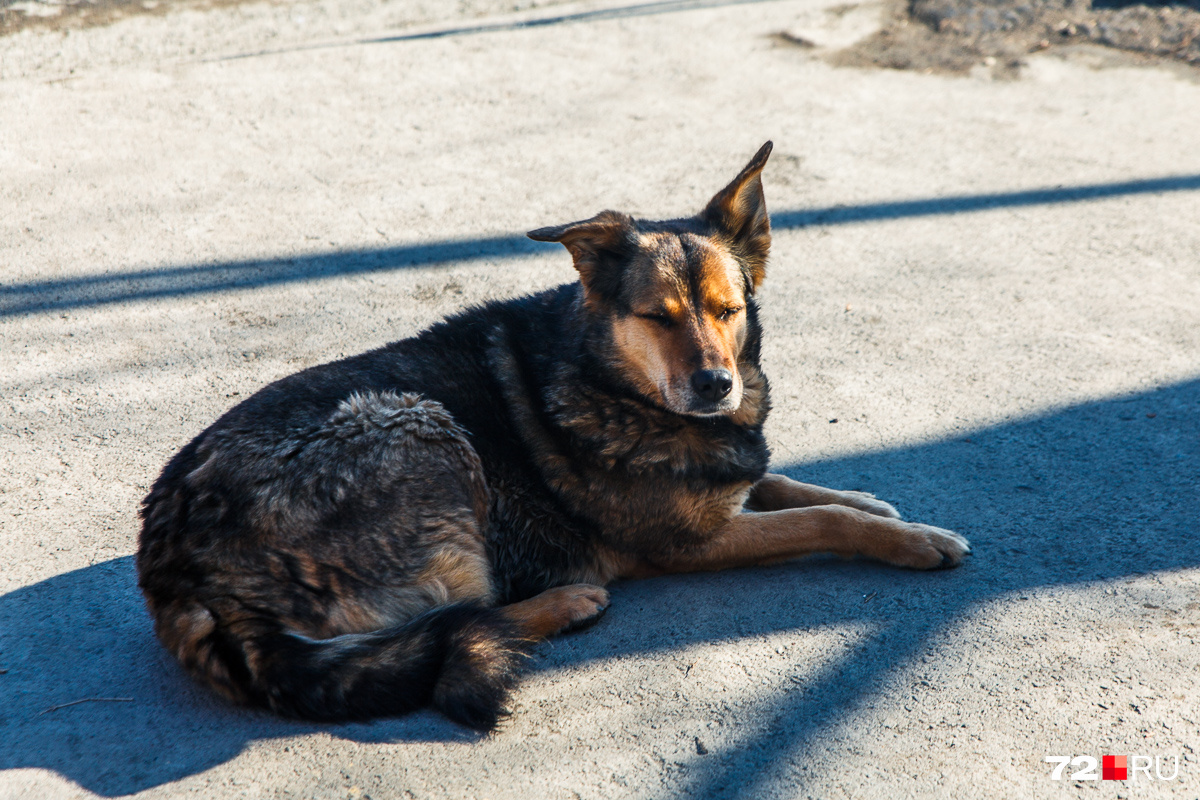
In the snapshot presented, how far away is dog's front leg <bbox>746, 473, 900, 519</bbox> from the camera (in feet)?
13.4

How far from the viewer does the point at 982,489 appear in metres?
4.31

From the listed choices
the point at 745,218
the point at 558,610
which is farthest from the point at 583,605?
the point at 745,218

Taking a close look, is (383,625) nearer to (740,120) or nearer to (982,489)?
(982,489)

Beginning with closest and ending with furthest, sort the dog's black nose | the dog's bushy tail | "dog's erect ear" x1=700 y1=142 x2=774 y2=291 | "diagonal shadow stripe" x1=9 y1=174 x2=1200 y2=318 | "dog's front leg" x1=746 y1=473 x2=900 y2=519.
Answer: the dog's bushy tail < the dog's black nose < "dog's erect ear" x1=700 y1=142 x2=774 y2=291 < "dog's front leg" x1=746 y1=473 x2=900 y2=519 < "diagonal shadow stripe" x1=9 y1=174 x2=1200 y2=318

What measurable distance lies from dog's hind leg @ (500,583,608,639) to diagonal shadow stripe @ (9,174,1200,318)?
10.3 ft

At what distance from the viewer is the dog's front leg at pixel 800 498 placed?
4070mm

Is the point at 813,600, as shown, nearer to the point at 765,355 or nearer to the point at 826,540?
the point at 826,540

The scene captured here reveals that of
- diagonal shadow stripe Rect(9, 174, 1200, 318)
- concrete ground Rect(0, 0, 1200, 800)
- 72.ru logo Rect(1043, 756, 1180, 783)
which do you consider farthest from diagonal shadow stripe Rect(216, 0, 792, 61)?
72.ru logo Rect(1043, 756, 1180, 783)

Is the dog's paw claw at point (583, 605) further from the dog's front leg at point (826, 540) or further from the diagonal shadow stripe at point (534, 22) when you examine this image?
the diagonal shadow stripe at point (534, 22)

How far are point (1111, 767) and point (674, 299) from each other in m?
2.23

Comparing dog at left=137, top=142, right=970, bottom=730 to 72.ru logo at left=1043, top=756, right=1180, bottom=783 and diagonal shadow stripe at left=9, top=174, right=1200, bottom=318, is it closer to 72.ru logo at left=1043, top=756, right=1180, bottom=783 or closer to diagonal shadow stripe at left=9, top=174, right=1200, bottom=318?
72.ru logo at left=1043, top=756, right=1180, bottom=783

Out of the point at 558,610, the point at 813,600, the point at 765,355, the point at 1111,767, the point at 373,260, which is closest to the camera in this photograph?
the point at 1111,767

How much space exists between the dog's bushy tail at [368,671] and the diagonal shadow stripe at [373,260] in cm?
340

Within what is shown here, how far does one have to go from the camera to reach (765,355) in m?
5.39
